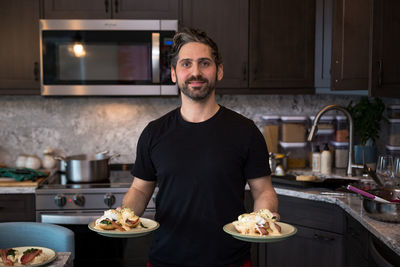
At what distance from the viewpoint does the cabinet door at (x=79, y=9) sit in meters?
3.48

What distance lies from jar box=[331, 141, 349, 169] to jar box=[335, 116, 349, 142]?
4cm

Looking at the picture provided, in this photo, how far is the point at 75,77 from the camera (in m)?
3.45

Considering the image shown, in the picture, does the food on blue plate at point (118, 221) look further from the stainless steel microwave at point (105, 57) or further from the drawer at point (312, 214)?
the stainless steel microwave at point (105, 57)

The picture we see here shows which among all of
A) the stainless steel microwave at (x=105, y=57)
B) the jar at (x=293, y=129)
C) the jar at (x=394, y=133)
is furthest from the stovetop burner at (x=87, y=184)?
the jar at (x=394, y=133)

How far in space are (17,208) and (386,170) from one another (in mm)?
2230

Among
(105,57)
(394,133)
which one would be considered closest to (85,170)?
(105,57)

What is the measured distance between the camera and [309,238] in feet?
9.80

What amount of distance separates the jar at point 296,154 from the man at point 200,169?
1869 mm

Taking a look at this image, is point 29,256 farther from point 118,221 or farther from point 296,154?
point 296,154

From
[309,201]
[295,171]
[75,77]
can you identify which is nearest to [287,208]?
[309,201]

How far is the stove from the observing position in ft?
10.4

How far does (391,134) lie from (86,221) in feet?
7.16

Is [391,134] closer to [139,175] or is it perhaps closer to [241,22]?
[241,22]

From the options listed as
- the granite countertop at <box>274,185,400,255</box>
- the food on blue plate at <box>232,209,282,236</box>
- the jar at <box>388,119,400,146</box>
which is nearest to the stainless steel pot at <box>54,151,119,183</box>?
the granite countertop at <box>274,185,400,255</box>
